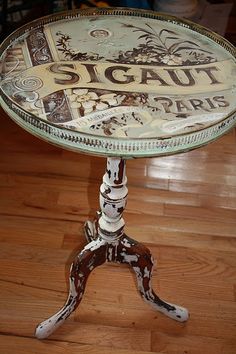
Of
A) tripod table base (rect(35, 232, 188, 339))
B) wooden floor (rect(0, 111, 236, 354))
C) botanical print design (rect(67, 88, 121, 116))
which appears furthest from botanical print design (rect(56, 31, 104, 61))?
wooden floor (rect(0, 111, 236, 354))

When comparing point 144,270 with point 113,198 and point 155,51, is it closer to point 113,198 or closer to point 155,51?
point 113,198

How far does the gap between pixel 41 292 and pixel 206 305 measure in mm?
382

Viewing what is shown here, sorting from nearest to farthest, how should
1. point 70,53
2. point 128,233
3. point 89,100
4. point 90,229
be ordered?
point 89,100, point 70,53, point 90,229, point 128,233

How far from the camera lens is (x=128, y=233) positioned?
1.18 m

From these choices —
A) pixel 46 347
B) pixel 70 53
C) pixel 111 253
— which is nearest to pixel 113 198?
pixel 111 253

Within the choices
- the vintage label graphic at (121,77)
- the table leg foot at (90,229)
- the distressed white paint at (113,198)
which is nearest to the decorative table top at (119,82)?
the vintage label graphic at (121,77)

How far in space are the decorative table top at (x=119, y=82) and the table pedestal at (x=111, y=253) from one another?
126 mm

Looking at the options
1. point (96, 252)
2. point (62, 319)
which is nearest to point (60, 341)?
point (62, 319)

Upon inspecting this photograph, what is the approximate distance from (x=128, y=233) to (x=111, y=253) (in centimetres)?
32

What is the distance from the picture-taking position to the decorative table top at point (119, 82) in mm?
573

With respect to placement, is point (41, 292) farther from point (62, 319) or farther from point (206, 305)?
point (206, 305)

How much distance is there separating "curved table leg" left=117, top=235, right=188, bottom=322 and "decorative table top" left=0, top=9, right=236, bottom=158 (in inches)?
12.5

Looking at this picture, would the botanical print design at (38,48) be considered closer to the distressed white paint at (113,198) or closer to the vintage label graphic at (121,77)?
the vintage label graphic at (121,77)

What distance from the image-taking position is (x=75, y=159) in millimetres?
1413
